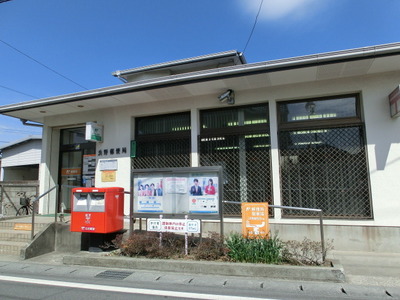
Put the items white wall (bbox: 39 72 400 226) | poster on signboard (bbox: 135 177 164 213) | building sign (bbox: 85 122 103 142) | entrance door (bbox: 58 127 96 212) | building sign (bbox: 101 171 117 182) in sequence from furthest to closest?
entrance door (bbox: 58 127 96 212) < building sign (bbox: 101 171 117 182) < building sign (bbox: 85 122 103 142) < white wall (bbox: 39 72 400 226) < poster on signboard (bbox: 135 177 164 213)

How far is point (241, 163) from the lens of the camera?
334 inches

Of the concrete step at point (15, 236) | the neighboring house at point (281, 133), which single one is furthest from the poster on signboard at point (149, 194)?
the concrete step at point (15, 236)

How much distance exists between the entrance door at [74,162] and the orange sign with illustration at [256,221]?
6.71 meters

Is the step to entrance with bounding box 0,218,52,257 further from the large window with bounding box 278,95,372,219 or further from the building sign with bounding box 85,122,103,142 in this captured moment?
the large window with bounding box 278,95,372,219

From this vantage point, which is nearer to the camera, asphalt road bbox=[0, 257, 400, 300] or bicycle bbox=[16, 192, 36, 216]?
asphalt road bbox=[0, 257, 400, 300]

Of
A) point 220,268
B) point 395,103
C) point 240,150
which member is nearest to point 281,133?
point 240,150

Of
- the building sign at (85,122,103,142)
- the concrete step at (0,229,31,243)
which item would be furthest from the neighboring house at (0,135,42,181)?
the concrete step at (0,229,31,243)

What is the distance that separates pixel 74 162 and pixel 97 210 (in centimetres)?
535

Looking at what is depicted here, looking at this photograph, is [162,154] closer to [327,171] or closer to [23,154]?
[327,171]

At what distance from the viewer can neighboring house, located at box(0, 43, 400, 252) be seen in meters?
7.00

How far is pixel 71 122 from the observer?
34.9 feet

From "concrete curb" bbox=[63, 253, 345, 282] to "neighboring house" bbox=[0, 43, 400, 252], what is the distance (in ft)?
4.55

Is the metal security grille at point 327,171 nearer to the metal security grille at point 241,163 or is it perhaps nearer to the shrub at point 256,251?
the metal security grille at point 241,163

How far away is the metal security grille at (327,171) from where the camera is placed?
735 cm
